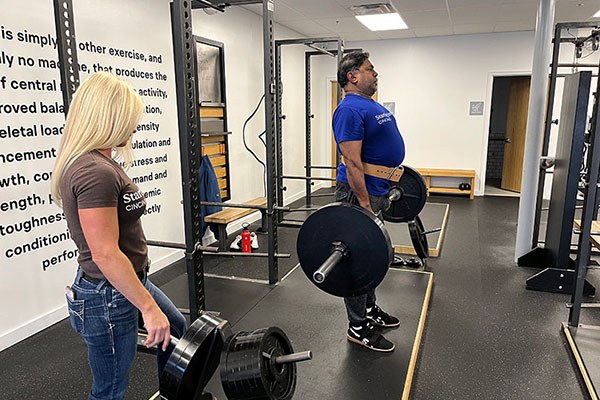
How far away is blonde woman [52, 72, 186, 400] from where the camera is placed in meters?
1.15

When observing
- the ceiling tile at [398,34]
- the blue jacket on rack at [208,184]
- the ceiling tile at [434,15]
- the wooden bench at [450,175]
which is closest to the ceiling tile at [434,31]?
the ceiling tile at [434,15]

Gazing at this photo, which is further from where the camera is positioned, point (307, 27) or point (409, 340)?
point (307, 27)

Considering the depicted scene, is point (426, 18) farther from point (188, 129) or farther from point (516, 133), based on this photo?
point (188, 129)

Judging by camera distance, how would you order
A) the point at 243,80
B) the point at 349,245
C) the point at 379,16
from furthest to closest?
the point at 379,16 → the point at 243,80 → the point at 349,245

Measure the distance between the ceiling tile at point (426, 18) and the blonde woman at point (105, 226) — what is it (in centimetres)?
493

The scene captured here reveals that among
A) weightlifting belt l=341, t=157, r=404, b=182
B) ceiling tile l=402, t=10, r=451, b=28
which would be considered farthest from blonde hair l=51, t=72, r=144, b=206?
ceiling tile l=402, t=10, r=451, b=28

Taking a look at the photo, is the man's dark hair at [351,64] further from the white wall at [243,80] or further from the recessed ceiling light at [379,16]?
the recessed ceiling light at [379,16]

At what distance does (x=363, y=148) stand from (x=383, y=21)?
4.13 m

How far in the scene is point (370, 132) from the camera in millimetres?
2209

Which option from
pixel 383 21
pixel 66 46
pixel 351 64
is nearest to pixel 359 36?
pixel 383 21

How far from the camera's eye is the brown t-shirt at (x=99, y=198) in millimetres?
1139

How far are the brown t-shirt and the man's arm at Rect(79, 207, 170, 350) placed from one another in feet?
0.10

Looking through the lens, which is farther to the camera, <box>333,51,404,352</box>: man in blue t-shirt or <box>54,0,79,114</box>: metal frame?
<box>333,51,404,352</box>: man in blue t-shirt

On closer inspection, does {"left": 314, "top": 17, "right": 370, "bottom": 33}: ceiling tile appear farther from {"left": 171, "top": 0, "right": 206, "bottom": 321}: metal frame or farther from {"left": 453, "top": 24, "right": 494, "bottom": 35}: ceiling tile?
{"left": 171, "top": 0, "right": 206, "bottom": 321}: metal frame
